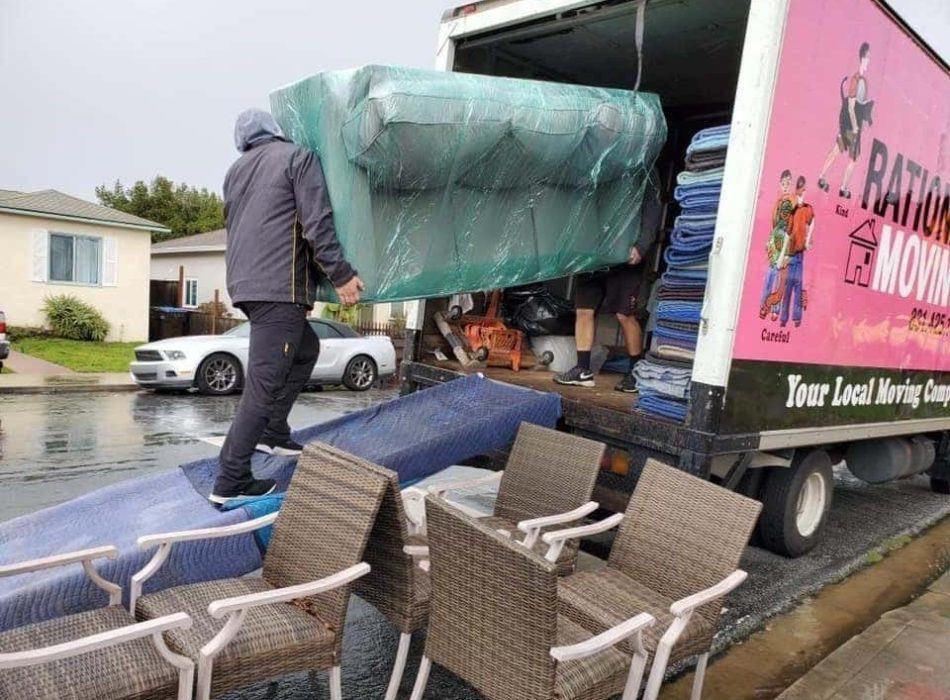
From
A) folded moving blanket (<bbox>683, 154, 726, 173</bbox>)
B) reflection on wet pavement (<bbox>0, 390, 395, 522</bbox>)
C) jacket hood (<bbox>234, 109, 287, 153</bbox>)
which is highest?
folded moving blanket (<bbox>683, 154, 726, 173</bbox>)

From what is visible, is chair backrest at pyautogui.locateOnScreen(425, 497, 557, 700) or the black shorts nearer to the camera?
chair backrest at pyautogui.locateOnScreen(425, 497, 557, 700)

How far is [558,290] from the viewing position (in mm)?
5586

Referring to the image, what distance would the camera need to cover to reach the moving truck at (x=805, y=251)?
10.3 feet

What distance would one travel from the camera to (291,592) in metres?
2.07

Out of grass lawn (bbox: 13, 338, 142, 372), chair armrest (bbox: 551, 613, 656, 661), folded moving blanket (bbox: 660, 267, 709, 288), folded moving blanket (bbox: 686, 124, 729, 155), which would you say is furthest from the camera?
grass lawn (bbox: 13, 338, 142, 372)

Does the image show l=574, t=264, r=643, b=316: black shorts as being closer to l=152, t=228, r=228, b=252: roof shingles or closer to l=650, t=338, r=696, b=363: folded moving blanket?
l=650, t=338, r=696, b=363: folded moving blanket

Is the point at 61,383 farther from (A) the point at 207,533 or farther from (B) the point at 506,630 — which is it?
(B) the point at 506,630

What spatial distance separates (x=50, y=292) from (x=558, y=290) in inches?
579

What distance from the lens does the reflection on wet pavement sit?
543cm

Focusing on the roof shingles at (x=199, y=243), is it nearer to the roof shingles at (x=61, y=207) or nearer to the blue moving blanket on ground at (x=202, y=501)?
the roof shingles at (x=61, y=207)

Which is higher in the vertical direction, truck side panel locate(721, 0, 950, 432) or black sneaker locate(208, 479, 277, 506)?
truck side panel locate(721, 0, 950, 432)

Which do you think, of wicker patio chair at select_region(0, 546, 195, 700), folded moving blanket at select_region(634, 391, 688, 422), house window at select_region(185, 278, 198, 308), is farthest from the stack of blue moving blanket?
house window at select_region(185, 278, 198, 308)

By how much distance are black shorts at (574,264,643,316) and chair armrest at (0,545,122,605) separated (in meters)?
3.25

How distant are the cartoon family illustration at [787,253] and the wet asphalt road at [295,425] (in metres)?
1.59
